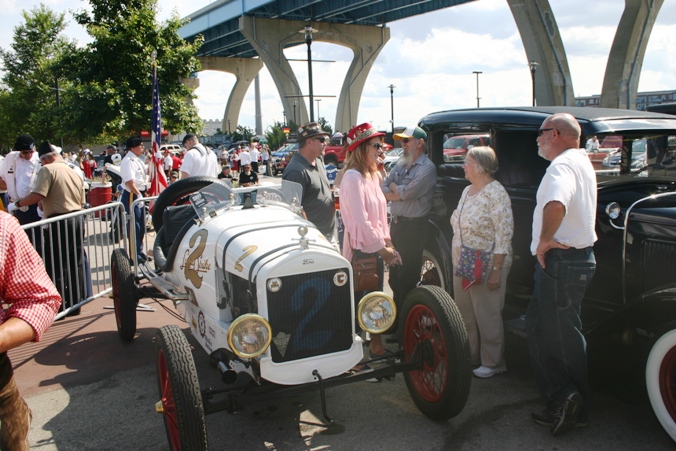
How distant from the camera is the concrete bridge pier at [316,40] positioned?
149ft

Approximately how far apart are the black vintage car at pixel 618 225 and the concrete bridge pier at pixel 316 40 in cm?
4134

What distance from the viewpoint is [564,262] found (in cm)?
349

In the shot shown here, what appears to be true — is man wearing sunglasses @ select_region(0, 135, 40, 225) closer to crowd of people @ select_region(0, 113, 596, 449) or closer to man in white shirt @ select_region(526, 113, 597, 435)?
crowd of people @ select_region(0, 113, 596, 449)

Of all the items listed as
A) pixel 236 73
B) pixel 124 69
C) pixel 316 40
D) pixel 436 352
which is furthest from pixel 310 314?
pixel 236 73

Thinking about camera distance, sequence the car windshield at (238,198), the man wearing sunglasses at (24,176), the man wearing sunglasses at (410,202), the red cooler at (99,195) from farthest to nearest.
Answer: the red cooler at (99,195) < the man wearing sunglasses at (24,176) < the man wearing sunglasses at (410,202) < the car windshield at (238,198)

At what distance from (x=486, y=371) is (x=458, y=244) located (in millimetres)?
979

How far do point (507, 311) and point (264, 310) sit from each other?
2214 mm

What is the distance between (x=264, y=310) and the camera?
337 cm

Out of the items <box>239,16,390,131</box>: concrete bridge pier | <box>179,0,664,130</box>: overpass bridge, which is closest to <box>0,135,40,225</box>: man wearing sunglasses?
<box>179,0,664,130</box>: overpass bridge

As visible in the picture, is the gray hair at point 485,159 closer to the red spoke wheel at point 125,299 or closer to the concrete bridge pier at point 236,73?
the red spoke wheel at point 125,299

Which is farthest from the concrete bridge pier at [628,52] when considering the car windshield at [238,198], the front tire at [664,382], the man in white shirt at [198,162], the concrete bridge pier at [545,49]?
the front tire at [664,382]

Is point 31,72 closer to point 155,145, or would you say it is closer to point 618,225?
point 155,145

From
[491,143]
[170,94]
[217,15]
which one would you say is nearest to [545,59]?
[170,94]

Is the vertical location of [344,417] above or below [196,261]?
below
